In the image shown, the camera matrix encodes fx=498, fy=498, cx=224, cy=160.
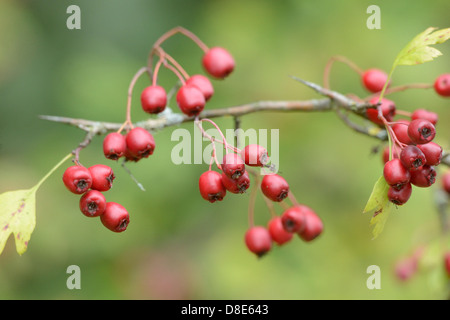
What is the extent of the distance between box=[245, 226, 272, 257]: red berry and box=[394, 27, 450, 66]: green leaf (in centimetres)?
89

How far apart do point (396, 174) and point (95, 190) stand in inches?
36.5

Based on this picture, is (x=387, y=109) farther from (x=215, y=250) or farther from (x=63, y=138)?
(x=63, y=138)

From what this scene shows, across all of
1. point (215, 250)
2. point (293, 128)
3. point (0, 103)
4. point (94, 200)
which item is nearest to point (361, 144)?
point (293, 128)

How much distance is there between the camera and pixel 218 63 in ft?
A: 6.34

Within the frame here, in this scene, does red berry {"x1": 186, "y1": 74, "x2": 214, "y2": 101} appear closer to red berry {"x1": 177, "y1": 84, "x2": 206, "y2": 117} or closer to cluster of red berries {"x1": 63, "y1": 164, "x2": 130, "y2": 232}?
red berry {"x1": 177, "y1": 84, "x2": 206, "y2": 117}

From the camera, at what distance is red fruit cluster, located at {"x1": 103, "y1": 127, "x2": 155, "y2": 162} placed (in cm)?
157

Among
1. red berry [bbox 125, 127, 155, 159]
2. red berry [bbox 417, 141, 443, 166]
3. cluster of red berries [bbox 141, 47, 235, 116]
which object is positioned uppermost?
cluster of red berries [bbox 141, 47, 235, 116]

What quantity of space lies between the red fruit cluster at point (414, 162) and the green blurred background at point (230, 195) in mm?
2174

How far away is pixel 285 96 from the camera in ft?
13.8

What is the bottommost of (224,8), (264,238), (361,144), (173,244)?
(264,238)

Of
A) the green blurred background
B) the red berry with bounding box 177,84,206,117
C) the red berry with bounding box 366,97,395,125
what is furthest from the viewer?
the green blurred background

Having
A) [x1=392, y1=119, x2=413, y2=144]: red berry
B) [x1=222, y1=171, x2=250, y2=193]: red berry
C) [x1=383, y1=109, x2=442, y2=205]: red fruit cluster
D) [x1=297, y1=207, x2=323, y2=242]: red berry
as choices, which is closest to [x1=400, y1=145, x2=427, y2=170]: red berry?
[x1=383, y1=109, x2=442, y2=205]: red fruit cluster

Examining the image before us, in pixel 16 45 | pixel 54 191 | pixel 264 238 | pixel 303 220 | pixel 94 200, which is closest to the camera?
pixel 94 200

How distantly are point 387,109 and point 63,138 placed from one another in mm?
2959
